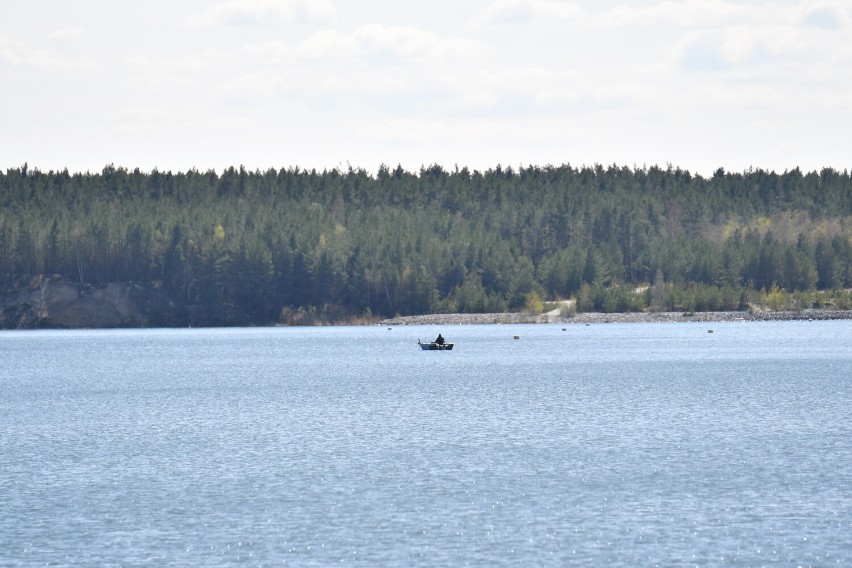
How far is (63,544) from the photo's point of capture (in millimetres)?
34844

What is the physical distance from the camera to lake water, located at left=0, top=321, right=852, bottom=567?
34.1 metres

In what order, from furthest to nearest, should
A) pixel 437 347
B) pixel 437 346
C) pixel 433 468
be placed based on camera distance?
pixel 437 346, pixel 437 347, pixel 433 468

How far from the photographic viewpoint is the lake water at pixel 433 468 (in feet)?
112

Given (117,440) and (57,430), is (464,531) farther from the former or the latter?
(57,430)

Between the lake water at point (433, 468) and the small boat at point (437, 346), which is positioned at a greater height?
the small boat at point (437, 346)

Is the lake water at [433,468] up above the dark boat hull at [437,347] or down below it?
below

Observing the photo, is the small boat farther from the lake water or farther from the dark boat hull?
the lake water

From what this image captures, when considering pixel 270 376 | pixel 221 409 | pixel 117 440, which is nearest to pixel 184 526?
pixel 117 440

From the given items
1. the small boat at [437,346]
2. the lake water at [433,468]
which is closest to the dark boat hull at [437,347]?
the small boat at [437,346]

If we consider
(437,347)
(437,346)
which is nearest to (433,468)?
(437,347)

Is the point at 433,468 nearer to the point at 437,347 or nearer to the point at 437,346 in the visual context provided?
the point at 437,347

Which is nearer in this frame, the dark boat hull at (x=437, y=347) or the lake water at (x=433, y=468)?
the lake water at (x=433, y=468)

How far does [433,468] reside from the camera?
4691 cm

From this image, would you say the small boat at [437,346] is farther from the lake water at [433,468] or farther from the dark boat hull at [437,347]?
the lake water at [433,468]
